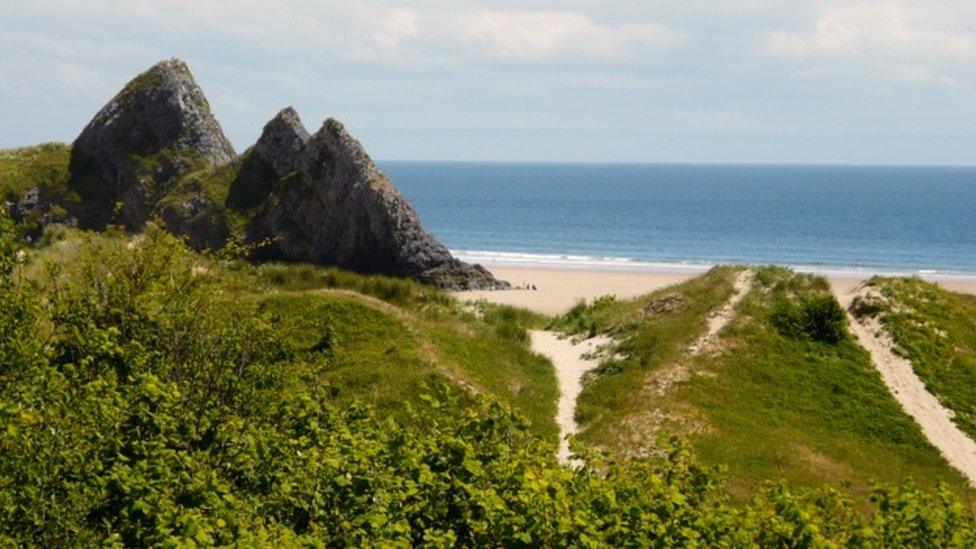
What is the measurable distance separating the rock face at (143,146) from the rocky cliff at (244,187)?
0.26 feet

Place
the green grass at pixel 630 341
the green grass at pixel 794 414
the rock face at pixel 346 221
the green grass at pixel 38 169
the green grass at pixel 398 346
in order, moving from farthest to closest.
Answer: the green grass at pixel 38 169, the rock face at pixel 346 221, the green grass at pixel 630 341, the green grass at pixel 398 346, the green grass at pixel 794 414

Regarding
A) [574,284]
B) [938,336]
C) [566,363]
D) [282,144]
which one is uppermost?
[282,144]

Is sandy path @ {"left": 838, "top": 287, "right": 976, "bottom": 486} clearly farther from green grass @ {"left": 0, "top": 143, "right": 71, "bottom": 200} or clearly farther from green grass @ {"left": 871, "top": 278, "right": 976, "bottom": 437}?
green grass @ {"left": 0, "top": 143, "right": 71, "bottom": 200}

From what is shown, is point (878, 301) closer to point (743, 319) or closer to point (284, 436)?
point (743, 319)

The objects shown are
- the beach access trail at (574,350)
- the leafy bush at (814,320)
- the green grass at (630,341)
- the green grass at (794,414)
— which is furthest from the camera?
the leafy bush at (814,320)

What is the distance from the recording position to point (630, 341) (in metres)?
41.2

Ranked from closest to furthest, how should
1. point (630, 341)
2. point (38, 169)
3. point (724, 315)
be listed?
point (630, 341) → point (724, 315) → point (38, 169)

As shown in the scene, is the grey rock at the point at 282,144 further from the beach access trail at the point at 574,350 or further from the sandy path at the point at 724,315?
the sandy path at the point at 724,315

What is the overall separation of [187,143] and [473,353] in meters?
46.7

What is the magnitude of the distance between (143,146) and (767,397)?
5682 cm

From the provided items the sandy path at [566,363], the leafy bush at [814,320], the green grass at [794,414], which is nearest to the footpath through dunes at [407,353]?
the sandy path at [566,363]

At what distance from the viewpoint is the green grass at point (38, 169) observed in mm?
74750

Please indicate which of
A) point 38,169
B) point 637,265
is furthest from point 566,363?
point 637,265

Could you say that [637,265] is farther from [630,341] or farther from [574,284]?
[630,341]
